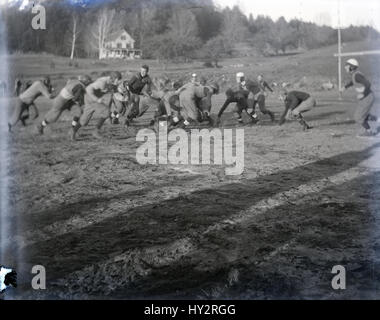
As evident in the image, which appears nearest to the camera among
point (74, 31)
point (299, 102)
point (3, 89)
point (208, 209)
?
point (208, 209)

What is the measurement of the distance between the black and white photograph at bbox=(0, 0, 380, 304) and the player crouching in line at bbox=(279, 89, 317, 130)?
0.02 metres

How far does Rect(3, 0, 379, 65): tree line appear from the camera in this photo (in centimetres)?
500

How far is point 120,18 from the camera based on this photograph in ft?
Answer: 17.3

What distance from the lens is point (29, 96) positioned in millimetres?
5227

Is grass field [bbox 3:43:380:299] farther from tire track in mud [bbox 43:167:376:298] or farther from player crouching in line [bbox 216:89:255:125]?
player crouching in line [bbox 216:89:255:125]

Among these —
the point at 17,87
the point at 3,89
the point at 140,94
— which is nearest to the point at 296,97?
the point at 140,94

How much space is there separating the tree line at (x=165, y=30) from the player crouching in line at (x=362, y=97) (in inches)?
15.5

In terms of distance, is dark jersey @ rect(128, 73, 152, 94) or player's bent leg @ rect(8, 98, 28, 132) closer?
player's bent leg @ rect(8, 98, 28, 132)

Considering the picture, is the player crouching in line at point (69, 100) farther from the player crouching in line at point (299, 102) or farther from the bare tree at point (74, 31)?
the player crouching in line at point (299, 102)

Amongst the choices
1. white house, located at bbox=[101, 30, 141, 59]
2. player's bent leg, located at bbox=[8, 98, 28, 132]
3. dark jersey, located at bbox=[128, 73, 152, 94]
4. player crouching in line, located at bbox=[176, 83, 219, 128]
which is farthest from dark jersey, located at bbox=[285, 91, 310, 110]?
player's bent leg, located at bbox=[8, 98, 28, 132]

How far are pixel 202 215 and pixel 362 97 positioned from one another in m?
2.89

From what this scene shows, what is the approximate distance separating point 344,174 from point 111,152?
10.0ft

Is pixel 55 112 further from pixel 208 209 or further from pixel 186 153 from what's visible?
pixel 208 209

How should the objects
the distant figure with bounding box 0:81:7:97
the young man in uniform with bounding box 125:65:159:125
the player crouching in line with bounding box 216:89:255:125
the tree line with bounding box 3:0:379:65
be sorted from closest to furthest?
the tree line with bounding box 3:0:379:65 → the distant figure with bounding box 0:81:7:97 → the young man in uniform with bounding box 125:65:159:125 → the player crouching in line with bounding box 216:89:255:125
